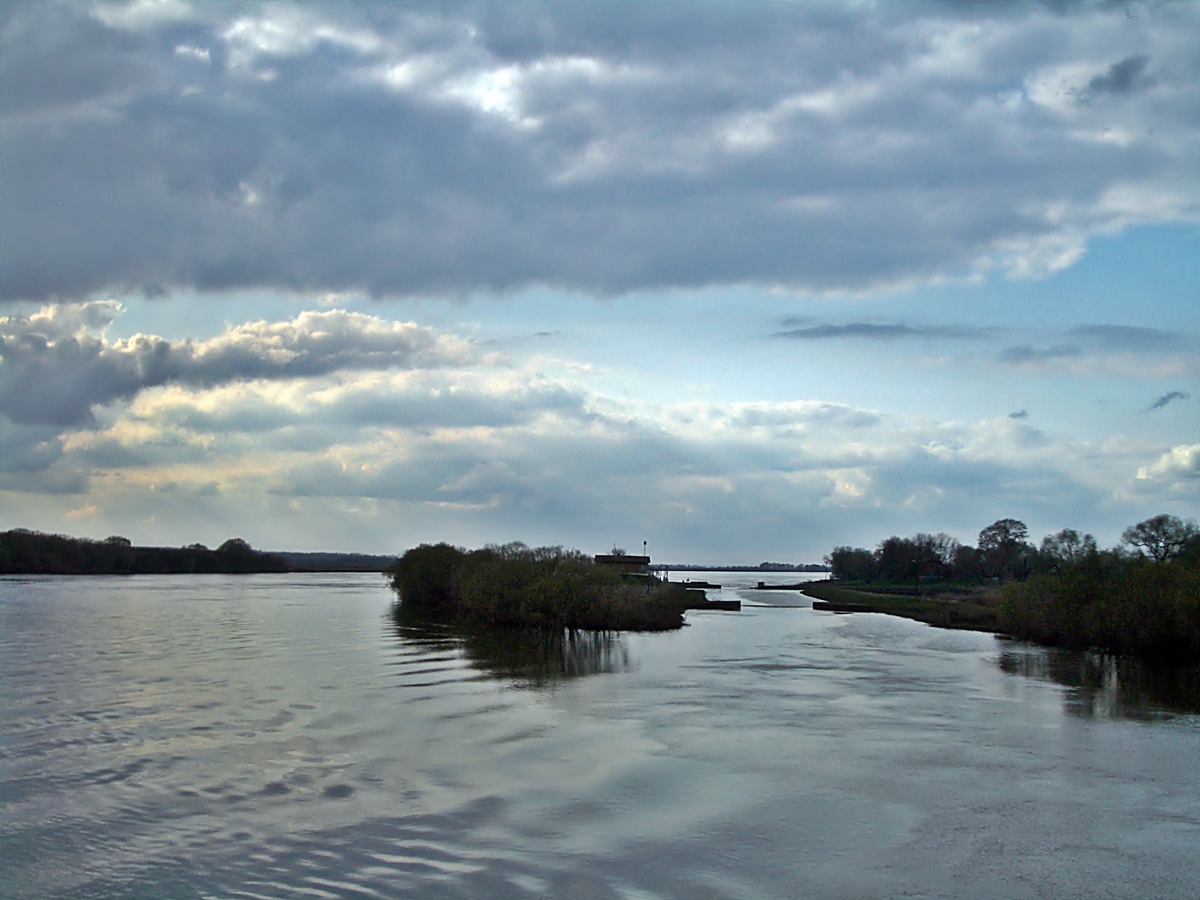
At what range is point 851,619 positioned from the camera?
266 feet

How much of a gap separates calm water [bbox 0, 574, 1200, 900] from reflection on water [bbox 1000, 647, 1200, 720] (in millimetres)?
329

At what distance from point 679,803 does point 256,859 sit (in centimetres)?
798

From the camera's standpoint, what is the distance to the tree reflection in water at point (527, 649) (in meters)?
39.1

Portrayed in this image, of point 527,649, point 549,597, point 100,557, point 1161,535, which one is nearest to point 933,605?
point 1161,535

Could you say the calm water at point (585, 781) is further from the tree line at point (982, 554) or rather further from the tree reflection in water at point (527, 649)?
the tree line at point (982, 554)

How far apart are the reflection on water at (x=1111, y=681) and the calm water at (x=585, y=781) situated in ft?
1.08

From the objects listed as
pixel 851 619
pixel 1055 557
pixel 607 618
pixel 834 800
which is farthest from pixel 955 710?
pixel 1055 557

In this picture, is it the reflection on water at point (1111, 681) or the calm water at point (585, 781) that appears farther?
the reflection on water at point (1111, 681)

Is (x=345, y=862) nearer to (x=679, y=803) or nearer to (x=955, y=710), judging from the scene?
(x=679, y=803)

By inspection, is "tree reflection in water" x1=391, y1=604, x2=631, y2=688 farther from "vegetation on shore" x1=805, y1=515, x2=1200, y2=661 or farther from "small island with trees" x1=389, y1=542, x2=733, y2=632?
"vegetation on shore" x1=805, y1=515, x2=1200, y2=661

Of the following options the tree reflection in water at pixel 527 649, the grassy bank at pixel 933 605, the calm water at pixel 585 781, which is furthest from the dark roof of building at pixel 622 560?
the calm water at pixel 585 781

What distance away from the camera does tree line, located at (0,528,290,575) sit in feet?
518

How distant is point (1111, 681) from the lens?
38.1 metres

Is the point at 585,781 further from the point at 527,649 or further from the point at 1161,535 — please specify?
the point at 1161,535
